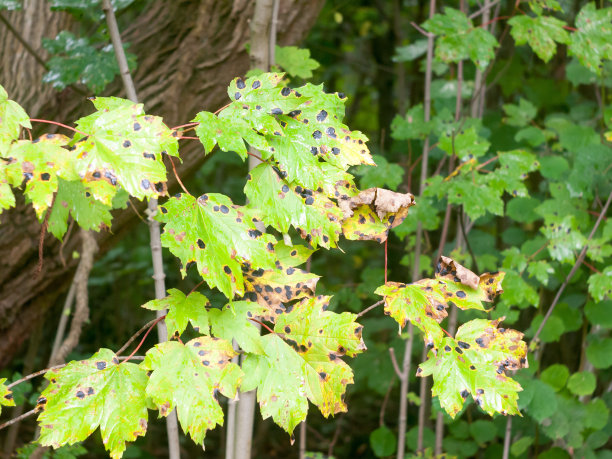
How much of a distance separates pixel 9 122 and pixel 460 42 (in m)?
1.47

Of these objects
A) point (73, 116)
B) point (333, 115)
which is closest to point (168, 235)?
point (333, 115)

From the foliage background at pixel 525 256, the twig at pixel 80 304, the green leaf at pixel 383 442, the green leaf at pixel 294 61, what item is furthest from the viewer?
the green leaf at pixel 383 442

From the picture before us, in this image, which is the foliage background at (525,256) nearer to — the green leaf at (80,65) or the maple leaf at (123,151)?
the green leaf at (80,65)

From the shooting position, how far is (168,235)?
1.05 metres

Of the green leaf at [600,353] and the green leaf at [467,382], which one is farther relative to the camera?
the green leaf at [600,353]

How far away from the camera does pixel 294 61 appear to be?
1.87m

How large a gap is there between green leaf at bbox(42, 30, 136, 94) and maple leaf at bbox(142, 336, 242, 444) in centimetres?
108

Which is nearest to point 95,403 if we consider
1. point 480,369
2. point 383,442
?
point 480,369

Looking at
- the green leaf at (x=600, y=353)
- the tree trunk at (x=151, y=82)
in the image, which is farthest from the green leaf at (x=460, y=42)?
the green leaf at (x=600, y=353)

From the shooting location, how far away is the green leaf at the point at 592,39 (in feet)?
6.57

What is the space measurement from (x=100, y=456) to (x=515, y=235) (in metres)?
2.66

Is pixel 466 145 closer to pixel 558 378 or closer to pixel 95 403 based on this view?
pixel 558 378

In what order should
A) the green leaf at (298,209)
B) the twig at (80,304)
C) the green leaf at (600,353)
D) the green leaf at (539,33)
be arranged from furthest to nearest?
1. the green leaf at (600,353)
2. the green leaf at (539,33)
3. the twig at (80,304)
4. the green leaf at (298,209)

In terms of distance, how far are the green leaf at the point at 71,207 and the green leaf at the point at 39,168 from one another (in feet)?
1.05
